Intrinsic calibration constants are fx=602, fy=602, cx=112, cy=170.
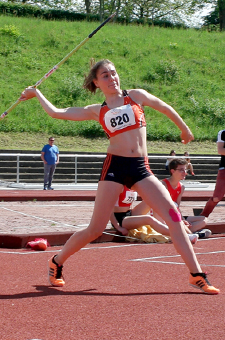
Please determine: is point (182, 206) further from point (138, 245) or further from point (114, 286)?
point (114, 286)

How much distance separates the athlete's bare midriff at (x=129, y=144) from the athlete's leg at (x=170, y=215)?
25cm

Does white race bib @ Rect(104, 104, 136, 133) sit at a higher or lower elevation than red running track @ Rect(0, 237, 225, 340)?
higher

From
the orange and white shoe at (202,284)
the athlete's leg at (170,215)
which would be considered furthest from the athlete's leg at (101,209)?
the orange and white shoe at (202,284)

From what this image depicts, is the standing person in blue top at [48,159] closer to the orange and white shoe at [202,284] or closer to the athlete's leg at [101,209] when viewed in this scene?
the athlete's leg at [101,209]

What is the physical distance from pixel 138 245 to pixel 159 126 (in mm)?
26415

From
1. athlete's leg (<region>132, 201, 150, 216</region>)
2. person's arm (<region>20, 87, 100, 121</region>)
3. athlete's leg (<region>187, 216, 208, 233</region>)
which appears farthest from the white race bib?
athlete's leg (<region>187, 216, 208, 233</region>)

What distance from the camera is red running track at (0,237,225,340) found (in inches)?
147

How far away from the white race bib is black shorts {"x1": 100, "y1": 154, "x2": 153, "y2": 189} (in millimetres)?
249

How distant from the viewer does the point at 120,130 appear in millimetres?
4945

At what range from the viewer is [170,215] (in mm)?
4863

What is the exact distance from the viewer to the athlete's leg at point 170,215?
4836 mm

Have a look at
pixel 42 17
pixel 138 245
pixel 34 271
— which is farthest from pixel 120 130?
pixel 42 17

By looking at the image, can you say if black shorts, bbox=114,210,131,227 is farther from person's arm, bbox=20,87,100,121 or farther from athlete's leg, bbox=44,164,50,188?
athlete's leg, bbox=44,164,50,188

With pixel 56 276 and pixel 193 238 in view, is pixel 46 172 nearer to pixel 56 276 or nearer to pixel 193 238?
pixel 193 238
